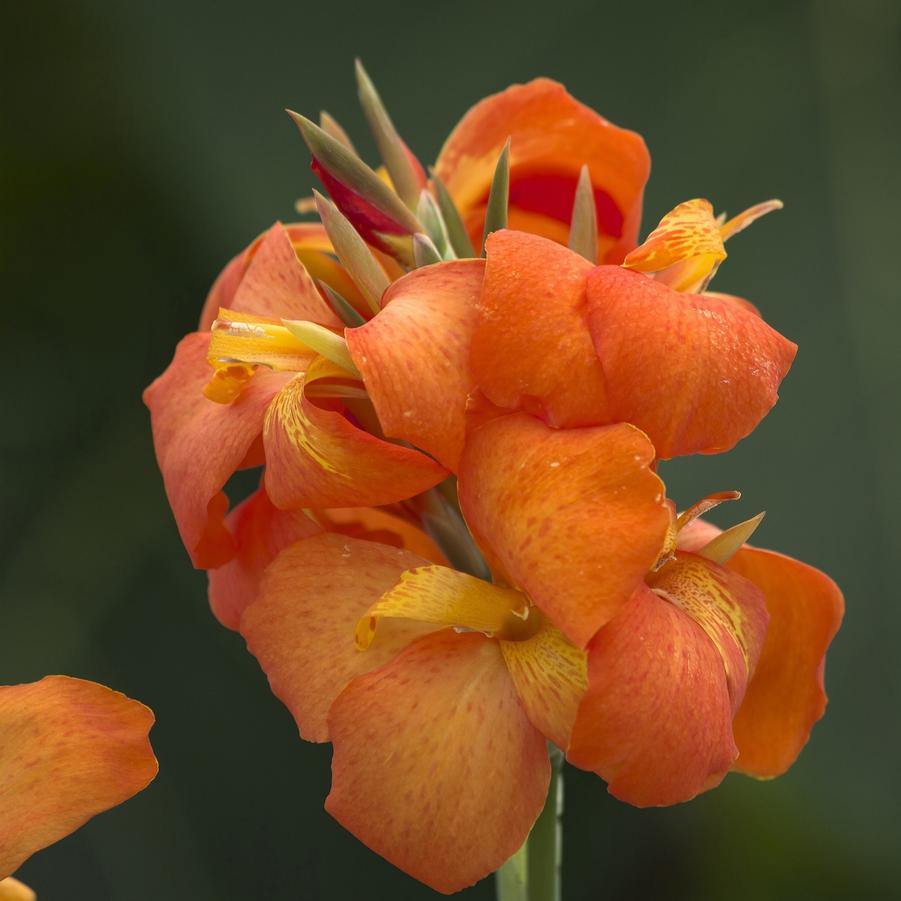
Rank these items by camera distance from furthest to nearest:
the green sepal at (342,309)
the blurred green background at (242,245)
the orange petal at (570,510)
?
the blurred green background at (242,245) → the green sepal at (342,309) → the orange petal at (570,510)

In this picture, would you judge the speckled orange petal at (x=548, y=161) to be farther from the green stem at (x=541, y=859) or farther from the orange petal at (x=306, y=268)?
the green stem at (x=541, y=859)

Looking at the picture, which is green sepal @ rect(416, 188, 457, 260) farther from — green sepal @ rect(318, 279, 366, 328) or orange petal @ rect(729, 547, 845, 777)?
orange petal @ rect(729, 547, 845, 777)

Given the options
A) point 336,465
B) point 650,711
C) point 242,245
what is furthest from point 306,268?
point 242,245

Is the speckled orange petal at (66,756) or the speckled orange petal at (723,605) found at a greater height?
the speckled orange petal at (66,756)

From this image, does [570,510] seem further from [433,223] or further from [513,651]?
[433,223]

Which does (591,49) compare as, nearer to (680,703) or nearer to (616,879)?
(616,879)

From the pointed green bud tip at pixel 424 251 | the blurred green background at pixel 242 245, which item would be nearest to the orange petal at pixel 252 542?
the pointed green bud tip at pixel 424 251
